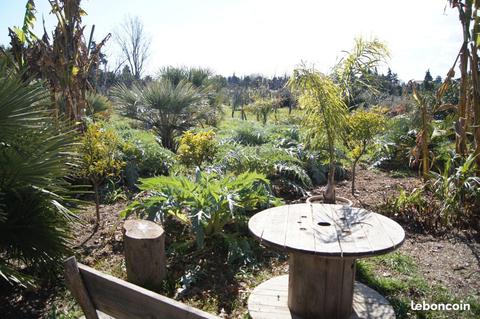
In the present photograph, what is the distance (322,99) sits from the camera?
15.1ft

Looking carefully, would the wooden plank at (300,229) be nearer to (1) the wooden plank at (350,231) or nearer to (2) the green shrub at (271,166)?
(1) the wooden plank at (350,231)

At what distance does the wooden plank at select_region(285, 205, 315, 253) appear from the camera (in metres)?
2.58

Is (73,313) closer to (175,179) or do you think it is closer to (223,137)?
(175,179)

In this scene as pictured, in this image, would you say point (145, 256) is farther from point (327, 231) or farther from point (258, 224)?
point (327, 231)

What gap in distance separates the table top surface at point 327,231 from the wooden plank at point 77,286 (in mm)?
1243

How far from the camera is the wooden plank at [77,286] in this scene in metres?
1.86

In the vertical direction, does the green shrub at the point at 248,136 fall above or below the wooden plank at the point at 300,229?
above

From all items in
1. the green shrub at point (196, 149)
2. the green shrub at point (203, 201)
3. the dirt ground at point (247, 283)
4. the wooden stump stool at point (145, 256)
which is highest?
the green shrub at point (196, 149)

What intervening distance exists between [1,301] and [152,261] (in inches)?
53.0

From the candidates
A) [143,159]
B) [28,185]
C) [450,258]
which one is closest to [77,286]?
[28,185]

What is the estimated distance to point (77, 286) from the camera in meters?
1.90

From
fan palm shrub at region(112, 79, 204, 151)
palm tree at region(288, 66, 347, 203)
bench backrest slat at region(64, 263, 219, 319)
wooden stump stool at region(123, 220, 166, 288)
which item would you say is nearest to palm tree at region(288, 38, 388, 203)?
palm tree at region(288, 66, 347, 203)

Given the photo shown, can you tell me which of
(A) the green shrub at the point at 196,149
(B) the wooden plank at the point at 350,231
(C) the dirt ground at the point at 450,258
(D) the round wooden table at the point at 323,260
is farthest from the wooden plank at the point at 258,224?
(A) the green shrub at the point at 196,149

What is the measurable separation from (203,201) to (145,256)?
2.98ft
